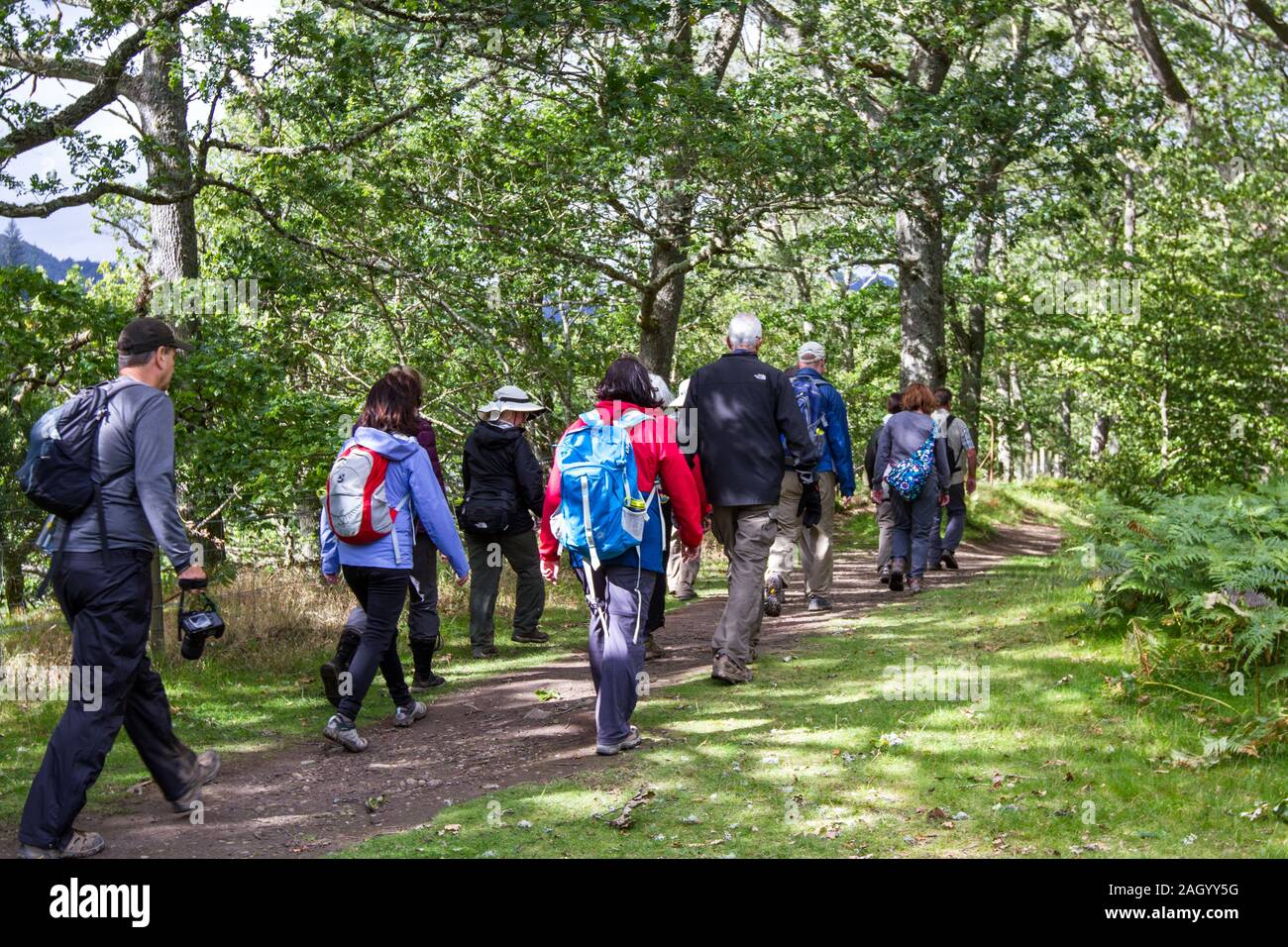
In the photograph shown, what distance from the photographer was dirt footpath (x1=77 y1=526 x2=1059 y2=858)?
18.0 ft

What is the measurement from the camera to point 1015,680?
7.67m

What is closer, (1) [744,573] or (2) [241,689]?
(1) [744,573]

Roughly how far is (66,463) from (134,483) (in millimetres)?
278

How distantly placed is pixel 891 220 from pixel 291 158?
13042mm

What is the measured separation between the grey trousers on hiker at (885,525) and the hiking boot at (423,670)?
542 cm

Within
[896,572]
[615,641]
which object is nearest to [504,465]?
[615,641]

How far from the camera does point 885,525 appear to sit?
1277 centimetres

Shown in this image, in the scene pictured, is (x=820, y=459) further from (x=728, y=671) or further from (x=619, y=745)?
(x=619, y=745)

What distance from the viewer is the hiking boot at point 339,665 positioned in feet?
25.1

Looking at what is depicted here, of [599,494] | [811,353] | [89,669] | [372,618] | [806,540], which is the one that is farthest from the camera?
[806,540]

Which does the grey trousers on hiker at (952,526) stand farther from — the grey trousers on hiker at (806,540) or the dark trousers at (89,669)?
the dark trousers at (89,669)

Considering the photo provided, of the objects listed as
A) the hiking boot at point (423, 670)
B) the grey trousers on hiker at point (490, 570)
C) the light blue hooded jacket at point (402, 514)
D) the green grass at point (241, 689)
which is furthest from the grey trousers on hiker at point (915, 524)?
the light blue hooded jacket at point (402, 514)
